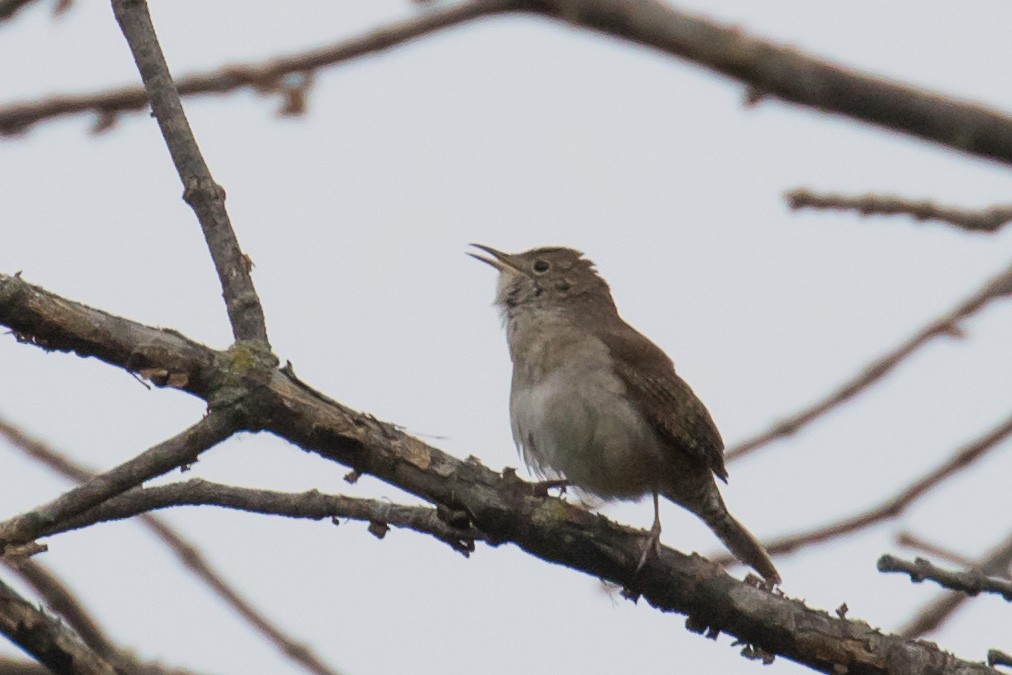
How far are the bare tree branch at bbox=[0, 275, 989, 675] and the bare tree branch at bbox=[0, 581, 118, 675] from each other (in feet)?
1.76

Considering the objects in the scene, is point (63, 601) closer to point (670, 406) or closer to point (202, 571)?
point (202, 571)

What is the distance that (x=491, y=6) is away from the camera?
7.37 feet

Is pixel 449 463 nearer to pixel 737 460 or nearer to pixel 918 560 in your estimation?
pixel 737 460

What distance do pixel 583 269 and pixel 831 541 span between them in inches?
120

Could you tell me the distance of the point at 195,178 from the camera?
320cm

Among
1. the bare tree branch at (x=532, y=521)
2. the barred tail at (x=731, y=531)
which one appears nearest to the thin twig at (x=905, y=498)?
the bare tree branch at (x=532, y=521)

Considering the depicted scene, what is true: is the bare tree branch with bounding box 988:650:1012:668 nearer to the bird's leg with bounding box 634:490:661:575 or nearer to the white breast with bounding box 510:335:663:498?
the bird's leg with bounding box 634:490:661:575

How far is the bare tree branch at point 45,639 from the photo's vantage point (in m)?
2.71

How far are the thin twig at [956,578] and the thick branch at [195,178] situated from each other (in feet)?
4.98

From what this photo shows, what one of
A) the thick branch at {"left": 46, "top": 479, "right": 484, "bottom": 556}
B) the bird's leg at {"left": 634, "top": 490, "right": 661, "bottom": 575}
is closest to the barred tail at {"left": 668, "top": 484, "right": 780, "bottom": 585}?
the bird's leg at {"left": 634, "top": 490, "right": 661, "bottom": 575}

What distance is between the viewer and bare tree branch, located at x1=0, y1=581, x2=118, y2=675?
2.71m

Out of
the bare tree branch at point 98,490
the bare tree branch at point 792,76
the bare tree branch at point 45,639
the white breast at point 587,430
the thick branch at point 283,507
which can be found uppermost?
the white breast at point 587,430

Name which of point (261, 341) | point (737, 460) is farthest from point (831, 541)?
point (261, 341)

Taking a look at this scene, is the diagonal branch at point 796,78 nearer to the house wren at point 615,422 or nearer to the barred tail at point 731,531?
the house wren at point 615,422
